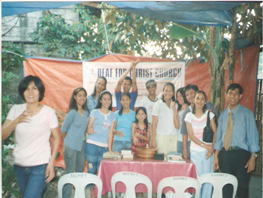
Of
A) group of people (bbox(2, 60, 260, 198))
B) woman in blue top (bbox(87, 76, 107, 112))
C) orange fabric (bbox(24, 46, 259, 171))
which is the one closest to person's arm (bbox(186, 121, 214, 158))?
group of people (bbox(2, 60, 260, 198))

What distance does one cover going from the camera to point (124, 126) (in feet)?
13.2

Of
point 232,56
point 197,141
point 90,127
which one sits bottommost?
point 197,141

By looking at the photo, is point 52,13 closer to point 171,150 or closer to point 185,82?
point 185,82

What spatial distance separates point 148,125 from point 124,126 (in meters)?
0.37

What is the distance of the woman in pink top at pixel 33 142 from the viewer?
2.86m

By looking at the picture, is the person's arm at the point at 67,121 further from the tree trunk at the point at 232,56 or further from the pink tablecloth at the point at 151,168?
the tree trunk at the point at 232,56

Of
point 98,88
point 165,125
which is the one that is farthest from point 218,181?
point 98,88

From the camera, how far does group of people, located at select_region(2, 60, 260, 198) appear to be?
10.7 feet

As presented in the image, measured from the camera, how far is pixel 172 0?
10.0 ft

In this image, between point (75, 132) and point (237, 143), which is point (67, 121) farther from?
point (237, 143)

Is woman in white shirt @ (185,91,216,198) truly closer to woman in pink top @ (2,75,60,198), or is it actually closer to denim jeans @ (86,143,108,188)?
denim jeans @ (86,143,108,188)

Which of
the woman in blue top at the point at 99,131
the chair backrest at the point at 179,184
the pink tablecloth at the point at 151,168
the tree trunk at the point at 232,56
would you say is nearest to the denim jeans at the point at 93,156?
the woman in blue top at the point at 99,131

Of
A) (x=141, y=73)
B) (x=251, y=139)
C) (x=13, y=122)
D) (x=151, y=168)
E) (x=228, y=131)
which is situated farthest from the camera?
(x=141, y=73)

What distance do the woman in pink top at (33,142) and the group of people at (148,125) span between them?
0.01 meters
